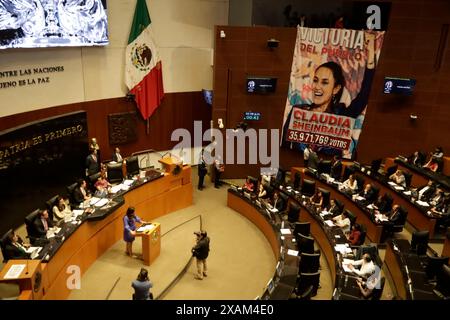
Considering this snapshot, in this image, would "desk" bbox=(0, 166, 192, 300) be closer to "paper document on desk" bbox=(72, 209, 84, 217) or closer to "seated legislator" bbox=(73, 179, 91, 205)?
"paper document on desk" bbox=(72, 209, 84, 217)


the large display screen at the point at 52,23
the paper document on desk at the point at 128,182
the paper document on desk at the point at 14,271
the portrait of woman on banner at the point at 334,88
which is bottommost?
the paper document on desk at the point at 128,182

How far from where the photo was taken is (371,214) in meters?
10.4

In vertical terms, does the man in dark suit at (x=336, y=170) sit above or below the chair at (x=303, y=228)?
above

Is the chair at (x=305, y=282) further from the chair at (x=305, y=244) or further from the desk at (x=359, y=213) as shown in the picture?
the desk at (x=359, y=213)

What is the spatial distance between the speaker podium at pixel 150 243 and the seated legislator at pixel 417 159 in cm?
871

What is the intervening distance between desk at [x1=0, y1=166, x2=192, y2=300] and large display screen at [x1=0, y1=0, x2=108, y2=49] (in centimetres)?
431

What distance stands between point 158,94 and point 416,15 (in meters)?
8.82

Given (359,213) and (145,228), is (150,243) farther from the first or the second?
(359,213)

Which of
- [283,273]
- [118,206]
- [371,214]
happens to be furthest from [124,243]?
[371,214]

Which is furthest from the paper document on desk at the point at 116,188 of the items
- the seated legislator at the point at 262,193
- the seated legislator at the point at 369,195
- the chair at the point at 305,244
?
the seated legislator at the point at 369,195

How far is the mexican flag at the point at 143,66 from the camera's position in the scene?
43.7 feet

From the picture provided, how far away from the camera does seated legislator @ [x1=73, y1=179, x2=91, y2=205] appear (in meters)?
10.1

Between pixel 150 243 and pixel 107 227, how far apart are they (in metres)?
1.35

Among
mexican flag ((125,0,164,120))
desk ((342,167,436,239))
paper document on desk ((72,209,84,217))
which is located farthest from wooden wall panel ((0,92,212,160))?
desk ((342,167,436,239))
